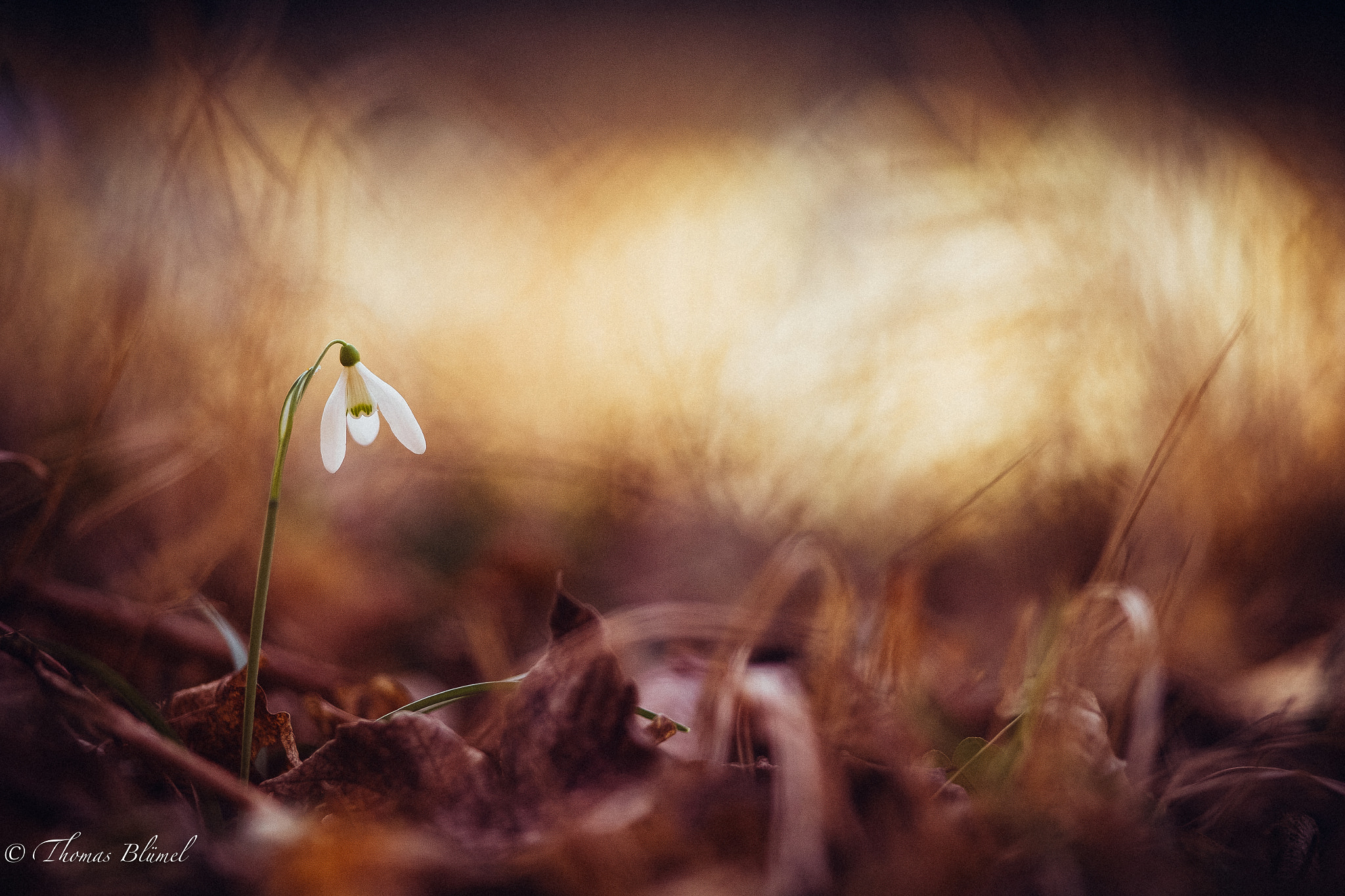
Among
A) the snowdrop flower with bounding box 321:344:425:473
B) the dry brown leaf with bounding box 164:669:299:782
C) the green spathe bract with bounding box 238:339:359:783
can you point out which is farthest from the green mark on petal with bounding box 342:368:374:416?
the dry brown leaf with bounding box 164:669:299:782

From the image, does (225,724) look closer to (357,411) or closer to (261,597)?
(261,597)

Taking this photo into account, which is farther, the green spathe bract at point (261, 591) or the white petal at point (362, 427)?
the white petal at point (362, 427)

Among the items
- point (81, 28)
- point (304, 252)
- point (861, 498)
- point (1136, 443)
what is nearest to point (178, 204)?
point (304, 252)

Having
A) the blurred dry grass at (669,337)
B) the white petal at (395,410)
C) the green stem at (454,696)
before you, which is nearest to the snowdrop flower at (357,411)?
the white petal at (395,410)

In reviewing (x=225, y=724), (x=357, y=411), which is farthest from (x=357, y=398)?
(x=225, y=724)

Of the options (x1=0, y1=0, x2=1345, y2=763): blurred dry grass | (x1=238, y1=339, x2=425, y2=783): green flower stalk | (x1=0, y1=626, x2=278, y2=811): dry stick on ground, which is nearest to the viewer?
(x1=0, y1=626, x2=278, y2=811): dry stick on ground

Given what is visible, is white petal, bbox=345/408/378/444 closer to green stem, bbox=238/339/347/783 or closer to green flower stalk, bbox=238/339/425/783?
green flower stalk, bbox=238/339/425/783

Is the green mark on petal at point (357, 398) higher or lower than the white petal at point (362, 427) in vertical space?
higher

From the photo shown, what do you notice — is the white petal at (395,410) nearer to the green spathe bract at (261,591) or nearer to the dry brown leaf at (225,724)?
the green spathe bract at (261,591)
